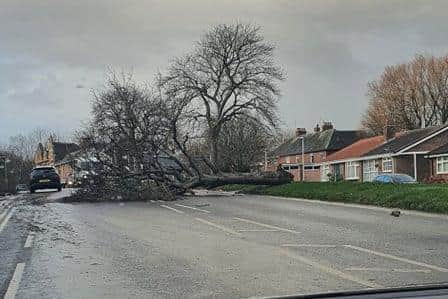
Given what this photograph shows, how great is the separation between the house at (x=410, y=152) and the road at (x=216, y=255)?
35391mm

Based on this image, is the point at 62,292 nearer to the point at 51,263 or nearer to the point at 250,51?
the point at 51,263

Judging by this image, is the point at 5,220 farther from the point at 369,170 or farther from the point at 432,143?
the point at 369,170

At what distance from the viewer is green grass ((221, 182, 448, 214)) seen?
18.8 m

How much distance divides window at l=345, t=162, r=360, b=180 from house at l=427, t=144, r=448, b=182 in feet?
48.5

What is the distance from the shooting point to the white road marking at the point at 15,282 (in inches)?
262

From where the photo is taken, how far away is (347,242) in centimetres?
1096

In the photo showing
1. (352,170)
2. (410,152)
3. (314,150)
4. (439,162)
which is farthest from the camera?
(314,150)

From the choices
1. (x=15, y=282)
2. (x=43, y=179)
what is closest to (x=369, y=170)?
(x=43, y=179)

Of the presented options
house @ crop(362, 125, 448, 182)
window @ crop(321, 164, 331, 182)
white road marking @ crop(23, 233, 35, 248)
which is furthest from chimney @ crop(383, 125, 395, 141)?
white road marking @ crop(23, 233, 35, 248)

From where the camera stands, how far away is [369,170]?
58.7 meters

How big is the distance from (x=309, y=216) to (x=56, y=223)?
272 inches

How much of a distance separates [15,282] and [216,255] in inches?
126

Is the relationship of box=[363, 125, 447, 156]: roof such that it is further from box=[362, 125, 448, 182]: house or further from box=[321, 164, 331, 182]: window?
box=[321, 164, 331, 182]: window

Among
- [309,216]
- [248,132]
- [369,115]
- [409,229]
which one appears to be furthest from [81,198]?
[369,115]
